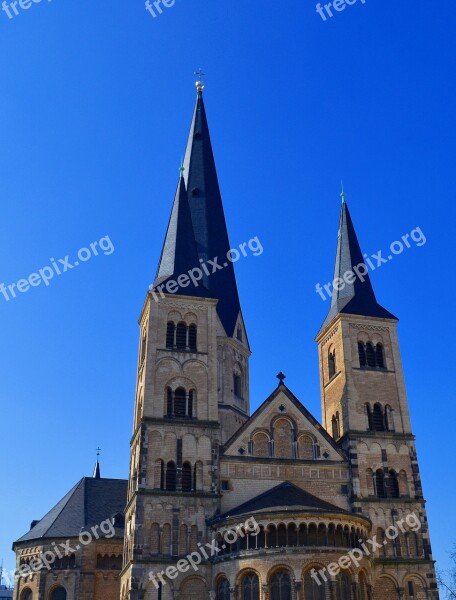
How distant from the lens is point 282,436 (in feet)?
127

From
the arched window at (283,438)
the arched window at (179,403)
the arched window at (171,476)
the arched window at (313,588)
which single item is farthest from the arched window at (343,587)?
the arched window at (179,403)

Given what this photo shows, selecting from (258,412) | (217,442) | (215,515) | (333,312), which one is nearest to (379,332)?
(333,312)

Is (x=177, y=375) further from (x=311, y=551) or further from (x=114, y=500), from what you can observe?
(x=114, y=500)

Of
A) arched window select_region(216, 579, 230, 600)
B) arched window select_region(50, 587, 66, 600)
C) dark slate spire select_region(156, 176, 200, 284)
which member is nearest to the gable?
arched window select_region(216, 579, 230, 600)

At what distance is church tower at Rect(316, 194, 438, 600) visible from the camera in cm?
3650

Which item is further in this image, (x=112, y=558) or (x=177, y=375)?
(x=112, y=558)

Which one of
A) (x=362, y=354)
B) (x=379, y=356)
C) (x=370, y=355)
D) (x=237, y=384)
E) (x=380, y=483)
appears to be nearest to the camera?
(x=380, y=483)

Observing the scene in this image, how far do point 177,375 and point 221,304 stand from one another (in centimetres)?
1037

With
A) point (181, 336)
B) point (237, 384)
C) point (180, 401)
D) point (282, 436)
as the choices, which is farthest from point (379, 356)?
point (180, 401)

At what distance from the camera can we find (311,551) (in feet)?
102

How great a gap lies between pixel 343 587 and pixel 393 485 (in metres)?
8.71

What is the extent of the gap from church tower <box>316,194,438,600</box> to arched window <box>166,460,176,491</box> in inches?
384

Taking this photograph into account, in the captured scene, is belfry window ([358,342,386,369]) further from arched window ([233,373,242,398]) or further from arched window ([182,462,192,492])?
arched window ([182,462,192,492])

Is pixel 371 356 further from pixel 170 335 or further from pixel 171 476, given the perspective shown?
pixel 171 476
